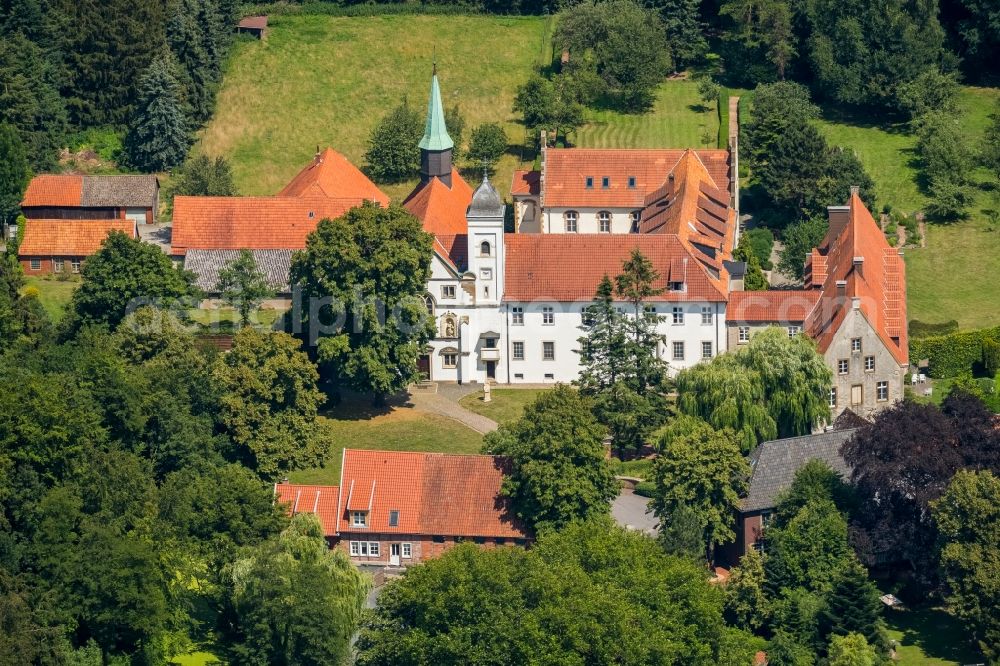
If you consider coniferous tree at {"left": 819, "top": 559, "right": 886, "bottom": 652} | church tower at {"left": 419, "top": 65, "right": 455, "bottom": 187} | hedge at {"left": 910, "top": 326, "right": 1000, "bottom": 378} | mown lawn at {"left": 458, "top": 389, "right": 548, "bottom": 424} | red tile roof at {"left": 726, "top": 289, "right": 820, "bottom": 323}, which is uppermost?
church tower at {"left": 419, "top": 65, "right": 455, "bottom": 187}

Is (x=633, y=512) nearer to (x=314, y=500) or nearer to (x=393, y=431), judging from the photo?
(x=393, y=431)

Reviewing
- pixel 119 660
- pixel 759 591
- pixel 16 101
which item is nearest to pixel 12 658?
pixel 119 660

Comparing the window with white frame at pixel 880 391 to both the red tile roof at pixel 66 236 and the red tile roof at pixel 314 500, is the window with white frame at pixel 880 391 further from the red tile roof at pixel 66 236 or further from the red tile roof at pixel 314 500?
the red tile roof at pixel 66 236

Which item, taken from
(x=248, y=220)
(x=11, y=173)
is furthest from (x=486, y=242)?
(x=11, y=173)

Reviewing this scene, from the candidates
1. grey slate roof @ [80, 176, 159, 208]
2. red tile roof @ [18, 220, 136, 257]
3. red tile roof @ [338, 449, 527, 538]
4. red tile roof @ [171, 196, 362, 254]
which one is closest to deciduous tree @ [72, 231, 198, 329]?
red tile roof @ [171, 196, 362, 254]

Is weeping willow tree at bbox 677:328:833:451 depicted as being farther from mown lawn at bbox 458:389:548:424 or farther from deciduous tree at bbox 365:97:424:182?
deciduous tree at bbox 365:97:424:182

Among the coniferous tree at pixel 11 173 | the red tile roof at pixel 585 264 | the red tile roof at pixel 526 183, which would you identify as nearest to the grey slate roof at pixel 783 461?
the red tile roof at pixel 585 264

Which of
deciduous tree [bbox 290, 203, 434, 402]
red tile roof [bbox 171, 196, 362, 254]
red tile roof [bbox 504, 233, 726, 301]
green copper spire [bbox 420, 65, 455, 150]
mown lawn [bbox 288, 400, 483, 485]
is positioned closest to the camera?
mown lawn [bbox 288, 400, 483, 485]
